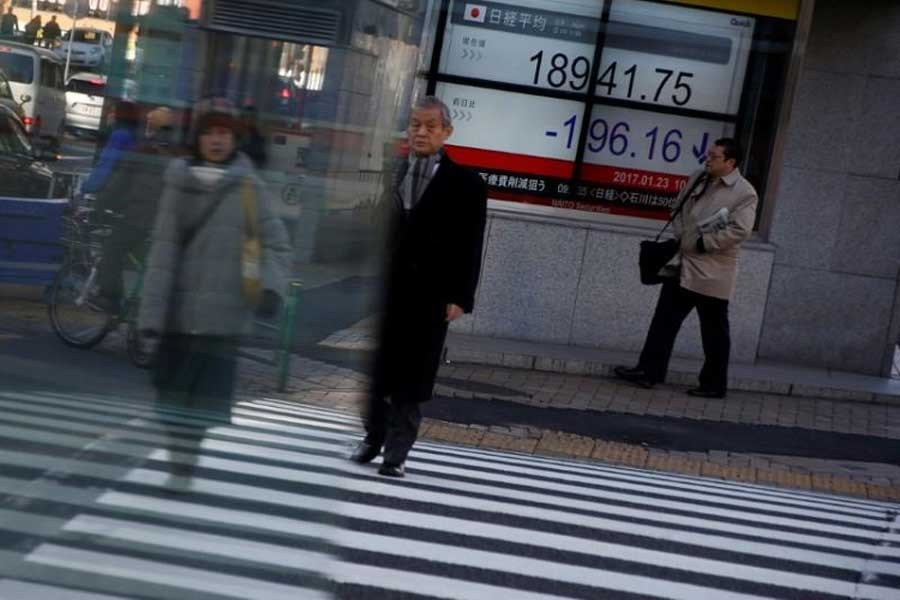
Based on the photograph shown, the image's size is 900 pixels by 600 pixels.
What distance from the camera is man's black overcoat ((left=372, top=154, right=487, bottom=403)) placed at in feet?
23.2

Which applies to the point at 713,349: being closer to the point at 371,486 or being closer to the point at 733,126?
the point at 733,126

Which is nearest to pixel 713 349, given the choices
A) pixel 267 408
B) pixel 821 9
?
pixel 821 9

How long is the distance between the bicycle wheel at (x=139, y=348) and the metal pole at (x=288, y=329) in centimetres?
16

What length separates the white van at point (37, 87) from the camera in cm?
156

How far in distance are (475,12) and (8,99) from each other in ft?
38.2

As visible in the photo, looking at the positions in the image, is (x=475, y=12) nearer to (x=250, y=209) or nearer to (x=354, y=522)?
(x=354, y=522)

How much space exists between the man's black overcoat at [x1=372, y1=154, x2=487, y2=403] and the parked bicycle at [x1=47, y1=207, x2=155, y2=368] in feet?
17.2

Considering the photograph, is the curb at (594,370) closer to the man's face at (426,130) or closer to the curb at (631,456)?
the curb at (631,456)

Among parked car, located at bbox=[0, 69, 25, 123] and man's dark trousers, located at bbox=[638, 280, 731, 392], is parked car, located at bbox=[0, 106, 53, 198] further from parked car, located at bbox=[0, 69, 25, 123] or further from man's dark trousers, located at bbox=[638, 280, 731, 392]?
man's dark trousers, located at bbox=[638, 280, 731, 392]

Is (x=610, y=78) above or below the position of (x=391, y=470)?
above

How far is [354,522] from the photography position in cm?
660

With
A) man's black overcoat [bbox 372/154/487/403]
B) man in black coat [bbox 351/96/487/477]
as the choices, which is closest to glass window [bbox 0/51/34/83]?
man in black coat [bbox 351/96/487/477]

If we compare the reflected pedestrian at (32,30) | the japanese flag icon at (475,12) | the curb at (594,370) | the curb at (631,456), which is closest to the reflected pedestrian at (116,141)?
the reflected pedestrian at (32,30)

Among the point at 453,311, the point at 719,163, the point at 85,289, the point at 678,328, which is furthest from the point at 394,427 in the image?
the point at 85,289
